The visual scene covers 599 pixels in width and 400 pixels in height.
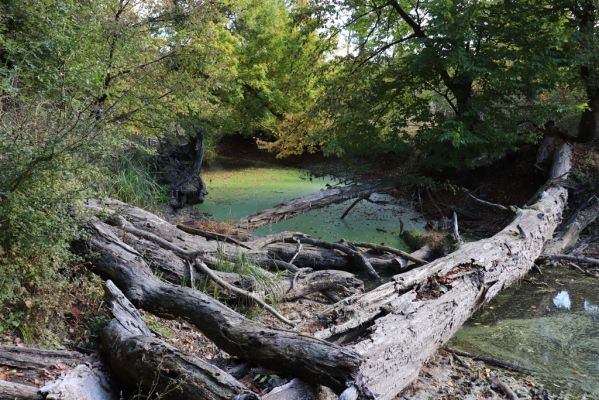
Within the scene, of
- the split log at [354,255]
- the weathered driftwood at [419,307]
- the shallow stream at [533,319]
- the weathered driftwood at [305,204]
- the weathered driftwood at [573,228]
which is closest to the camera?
the weathered driftwood at [419,307]

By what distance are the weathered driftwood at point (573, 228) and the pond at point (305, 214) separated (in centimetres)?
228

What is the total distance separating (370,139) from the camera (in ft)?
35.9

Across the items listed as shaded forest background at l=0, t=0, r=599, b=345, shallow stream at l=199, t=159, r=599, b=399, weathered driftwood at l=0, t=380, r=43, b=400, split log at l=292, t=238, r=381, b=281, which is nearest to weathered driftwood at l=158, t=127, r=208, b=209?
shaded forest background at l=0, t=0, r=599, b=345

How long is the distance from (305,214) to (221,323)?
6.77 meters

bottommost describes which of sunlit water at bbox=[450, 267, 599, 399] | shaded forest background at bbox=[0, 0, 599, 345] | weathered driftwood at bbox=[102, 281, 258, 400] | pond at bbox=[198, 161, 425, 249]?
sunlit water at bbox=[450, 267, 599, 399]

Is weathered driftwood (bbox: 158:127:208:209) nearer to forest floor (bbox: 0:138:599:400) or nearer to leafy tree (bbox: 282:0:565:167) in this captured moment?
leafy tree (bbox: 282:0:565:167)

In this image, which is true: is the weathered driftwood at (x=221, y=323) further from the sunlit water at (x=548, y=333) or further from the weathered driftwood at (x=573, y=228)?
the weathered driftwood at (x=573, y=228)

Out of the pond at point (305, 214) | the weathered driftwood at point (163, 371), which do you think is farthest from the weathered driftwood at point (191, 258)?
the pond at point (305, 214)

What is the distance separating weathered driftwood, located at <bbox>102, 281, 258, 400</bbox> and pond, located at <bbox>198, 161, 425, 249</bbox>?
17.8 ft

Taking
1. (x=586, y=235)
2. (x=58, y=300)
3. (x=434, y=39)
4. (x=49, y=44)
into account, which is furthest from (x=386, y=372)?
(x=434, y=39)

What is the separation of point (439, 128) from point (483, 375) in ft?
20.7

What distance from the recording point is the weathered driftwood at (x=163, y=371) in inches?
105

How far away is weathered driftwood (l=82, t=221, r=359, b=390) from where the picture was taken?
2.97 m

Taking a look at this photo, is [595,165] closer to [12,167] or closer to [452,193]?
[452,193]
